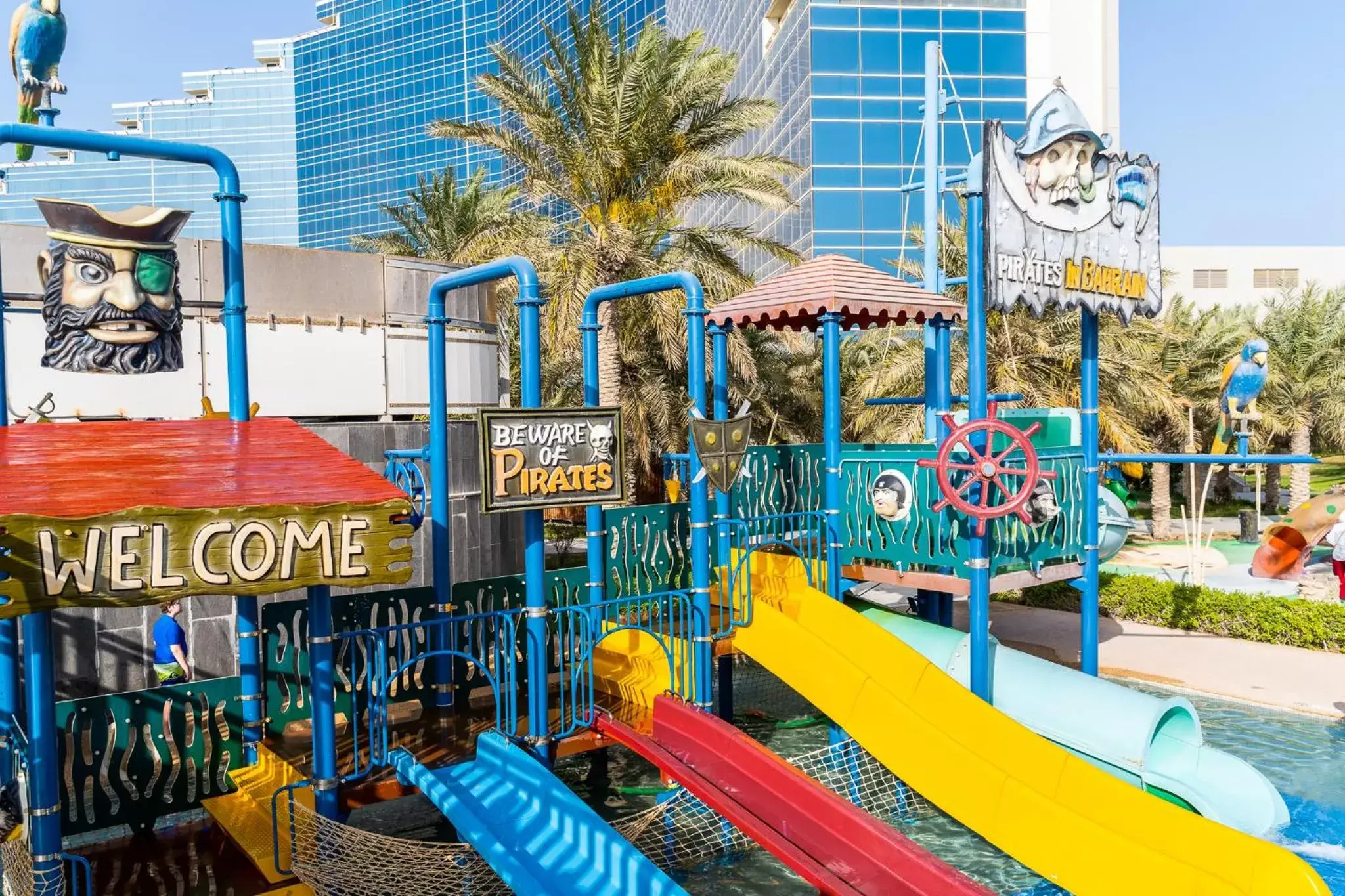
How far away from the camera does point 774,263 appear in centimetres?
4278

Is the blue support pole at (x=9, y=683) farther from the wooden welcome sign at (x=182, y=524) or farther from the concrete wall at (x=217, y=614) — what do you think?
the concrete wall at (x=217, y=614)

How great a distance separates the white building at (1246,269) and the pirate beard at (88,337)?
5476cm

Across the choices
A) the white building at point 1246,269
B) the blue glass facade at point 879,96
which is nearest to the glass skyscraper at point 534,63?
the blue glass facade at point 879,96

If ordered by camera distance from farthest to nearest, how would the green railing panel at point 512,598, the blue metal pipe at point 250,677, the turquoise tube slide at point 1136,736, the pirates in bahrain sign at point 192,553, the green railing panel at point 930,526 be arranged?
1. the green railing panel at point 930,526
2. the green railing panel at point 512,598
3. the turquoise tube slide at point 1136,736
4. the blue metal pipe at point 250,677
5. the pirates in bahrain sign at point 192,553

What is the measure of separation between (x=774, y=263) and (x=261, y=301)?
103ft

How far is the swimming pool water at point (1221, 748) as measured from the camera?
30.7ft

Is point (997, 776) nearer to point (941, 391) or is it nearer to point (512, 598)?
point (512, 598)

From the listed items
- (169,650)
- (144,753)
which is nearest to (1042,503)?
(144,753)

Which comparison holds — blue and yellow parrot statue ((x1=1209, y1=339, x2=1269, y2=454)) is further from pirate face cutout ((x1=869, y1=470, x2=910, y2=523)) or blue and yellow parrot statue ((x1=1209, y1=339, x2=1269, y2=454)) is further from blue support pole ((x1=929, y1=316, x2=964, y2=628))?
pirate face cutout ((x1=869, y1=470, x2=910, y2=523))

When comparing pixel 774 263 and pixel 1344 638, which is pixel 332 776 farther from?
pixel 774 263

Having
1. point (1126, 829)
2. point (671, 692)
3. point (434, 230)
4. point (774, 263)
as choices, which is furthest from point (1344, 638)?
point (774, 263)

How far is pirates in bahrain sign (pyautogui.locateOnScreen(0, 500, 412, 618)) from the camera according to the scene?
16.1ft

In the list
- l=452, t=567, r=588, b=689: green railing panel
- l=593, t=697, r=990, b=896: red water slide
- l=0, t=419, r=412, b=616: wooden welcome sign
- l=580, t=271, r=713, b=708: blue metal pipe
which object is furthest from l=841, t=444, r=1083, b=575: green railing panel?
l=0, t=419, r=412, b=616: wooden welcome sign

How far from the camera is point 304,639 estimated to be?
8.77m
